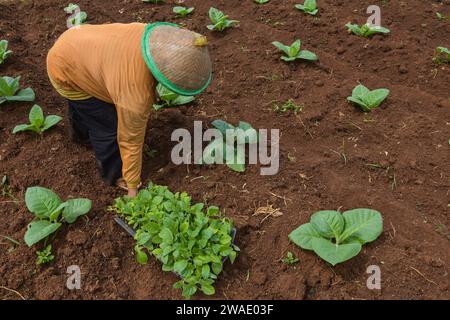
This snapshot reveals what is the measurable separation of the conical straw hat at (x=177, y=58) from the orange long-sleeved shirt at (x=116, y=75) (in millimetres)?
187

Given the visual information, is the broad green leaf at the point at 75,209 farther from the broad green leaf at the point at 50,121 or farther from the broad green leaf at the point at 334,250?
the broad green leaf at the point at 334,250

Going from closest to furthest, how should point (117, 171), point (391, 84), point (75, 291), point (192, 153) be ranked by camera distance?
point (75, 291), point (117, 171), point (192, 153), point (391, 84)

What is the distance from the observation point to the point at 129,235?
9.14 ft

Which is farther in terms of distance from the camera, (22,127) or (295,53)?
(295,53)

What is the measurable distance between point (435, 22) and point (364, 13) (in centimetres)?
85

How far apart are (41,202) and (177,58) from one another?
48.7 inches

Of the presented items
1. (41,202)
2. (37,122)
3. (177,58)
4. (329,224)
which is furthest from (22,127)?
(329,224)

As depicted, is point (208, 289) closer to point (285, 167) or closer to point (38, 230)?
point (38, 230)

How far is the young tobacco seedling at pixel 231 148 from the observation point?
126 inches

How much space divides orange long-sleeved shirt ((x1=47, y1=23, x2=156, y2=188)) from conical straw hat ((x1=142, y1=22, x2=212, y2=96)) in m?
0.19

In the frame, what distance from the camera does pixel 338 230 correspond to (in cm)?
261

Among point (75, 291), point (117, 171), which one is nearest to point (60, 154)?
point (117, 171)

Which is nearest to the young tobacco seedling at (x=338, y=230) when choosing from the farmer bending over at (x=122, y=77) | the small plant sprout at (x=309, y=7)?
the farmer bending over at (x=122, y=77)

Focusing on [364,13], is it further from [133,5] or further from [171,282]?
[171,282]
